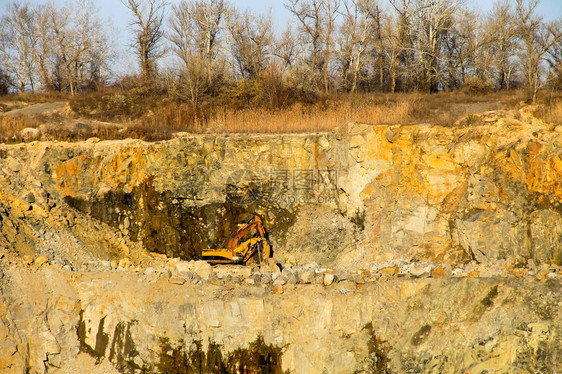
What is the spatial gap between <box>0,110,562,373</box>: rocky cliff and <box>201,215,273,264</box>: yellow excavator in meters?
0.91

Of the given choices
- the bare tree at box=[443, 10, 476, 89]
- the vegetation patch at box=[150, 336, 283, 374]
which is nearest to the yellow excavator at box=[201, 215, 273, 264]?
the vegetation patch at box=[150, 336, 283, 374]

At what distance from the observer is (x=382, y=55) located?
26609mm

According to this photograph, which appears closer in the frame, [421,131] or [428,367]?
[428,367]

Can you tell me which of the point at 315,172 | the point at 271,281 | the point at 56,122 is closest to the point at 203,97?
the point at 56,122

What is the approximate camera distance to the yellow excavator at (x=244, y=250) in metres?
11.4

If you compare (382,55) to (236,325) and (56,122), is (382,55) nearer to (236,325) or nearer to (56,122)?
(56,122)

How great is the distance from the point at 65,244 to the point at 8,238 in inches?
46.5

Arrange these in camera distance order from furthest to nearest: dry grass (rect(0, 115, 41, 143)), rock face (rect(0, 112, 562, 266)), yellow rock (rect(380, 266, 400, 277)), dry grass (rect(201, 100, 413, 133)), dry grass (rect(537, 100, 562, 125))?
dry grass (rect(201, 100, 413, 133)) < dry grass (rect(0, 115, 41, 143)) < dry grass (rect(537, 100, 562, 125)) < rock face (rect(0, 112, 562, 266)) < yellow rock (rect(380, 266, 400, 277))

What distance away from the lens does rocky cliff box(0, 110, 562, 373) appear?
28.0ft

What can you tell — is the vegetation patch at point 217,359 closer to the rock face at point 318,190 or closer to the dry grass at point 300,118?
the rock face at point 318,190

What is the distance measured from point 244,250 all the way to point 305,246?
1.93m

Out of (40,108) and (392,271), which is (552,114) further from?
(40,108)

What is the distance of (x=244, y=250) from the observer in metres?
11.5

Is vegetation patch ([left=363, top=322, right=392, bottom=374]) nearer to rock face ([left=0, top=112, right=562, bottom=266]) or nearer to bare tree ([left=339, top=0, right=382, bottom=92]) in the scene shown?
rock face ([left=0, top=112, right=562, bottom=266])
